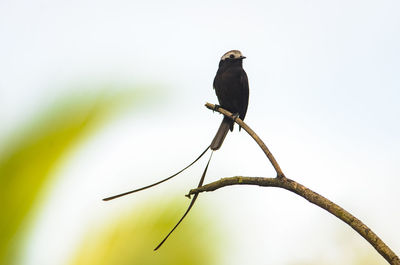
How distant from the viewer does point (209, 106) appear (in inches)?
93.6

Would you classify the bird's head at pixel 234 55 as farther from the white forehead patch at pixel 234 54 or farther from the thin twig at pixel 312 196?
the thin twig at pixel 312 196

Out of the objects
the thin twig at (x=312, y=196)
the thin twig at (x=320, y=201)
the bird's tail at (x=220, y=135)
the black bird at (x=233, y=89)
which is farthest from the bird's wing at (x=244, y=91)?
the thin twig at (x=320, y=201)

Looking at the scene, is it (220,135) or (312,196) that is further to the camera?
(220,135)

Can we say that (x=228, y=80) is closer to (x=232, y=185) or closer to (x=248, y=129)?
(x=248, y=129)

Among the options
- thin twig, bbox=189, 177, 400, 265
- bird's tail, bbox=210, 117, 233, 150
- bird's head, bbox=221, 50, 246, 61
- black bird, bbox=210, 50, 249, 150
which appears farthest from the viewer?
bird's head, bbox=221, 50, 246, 61

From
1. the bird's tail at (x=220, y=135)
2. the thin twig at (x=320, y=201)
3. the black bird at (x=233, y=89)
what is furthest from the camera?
the black bird at (x=233, y=89)

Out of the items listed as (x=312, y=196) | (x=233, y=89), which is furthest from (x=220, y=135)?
(x=312, y=196)

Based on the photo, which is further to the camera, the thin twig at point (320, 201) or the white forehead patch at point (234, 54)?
the white forehead patch at point (234, 54)

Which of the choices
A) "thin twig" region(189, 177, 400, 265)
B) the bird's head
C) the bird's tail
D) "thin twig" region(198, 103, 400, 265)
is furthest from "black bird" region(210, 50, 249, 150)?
"thin twig" region(189, 177, 400, 265)

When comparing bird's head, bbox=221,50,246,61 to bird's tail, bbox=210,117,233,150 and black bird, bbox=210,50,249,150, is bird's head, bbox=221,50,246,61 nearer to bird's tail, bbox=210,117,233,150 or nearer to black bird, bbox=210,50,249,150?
black bird, bbox=210,50,249,150

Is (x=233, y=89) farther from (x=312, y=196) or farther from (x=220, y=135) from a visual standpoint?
(x=312, y=196)

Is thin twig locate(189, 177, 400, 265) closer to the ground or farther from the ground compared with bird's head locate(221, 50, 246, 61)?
closer to the ground

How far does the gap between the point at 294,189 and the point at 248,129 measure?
1.56 ft

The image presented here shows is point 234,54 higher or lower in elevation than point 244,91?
higher
